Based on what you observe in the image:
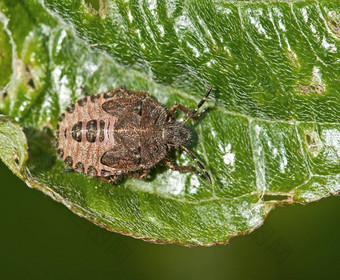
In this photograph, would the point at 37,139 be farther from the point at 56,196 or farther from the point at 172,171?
the point at 172,171

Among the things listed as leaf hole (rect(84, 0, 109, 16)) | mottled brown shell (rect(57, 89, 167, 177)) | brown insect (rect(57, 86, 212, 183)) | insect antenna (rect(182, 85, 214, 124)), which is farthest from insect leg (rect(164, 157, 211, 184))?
leaf hole (rect(84, 0, 109, 16))

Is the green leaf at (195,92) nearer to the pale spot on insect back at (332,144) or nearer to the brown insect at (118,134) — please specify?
the pale spot on insect back at (332,144)

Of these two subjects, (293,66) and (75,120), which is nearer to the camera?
(293,66)

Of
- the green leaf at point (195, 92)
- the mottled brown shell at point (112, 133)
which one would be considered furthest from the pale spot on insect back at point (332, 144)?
the mottled brown shell at point (112, 133)

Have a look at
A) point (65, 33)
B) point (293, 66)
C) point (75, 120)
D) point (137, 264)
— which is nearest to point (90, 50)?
point (65, 33)

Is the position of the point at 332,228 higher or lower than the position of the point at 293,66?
lower

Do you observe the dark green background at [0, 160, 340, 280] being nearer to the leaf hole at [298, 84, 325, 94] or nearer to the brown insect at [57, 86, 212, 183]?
the brown insect at [57, 86, 212, 183]

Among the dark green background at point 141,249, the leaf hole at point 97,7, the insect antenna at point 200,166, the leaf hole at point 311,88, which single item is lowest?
the dark green background at point 141,249

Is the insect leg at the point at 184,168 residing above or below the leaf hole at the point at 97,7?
below
